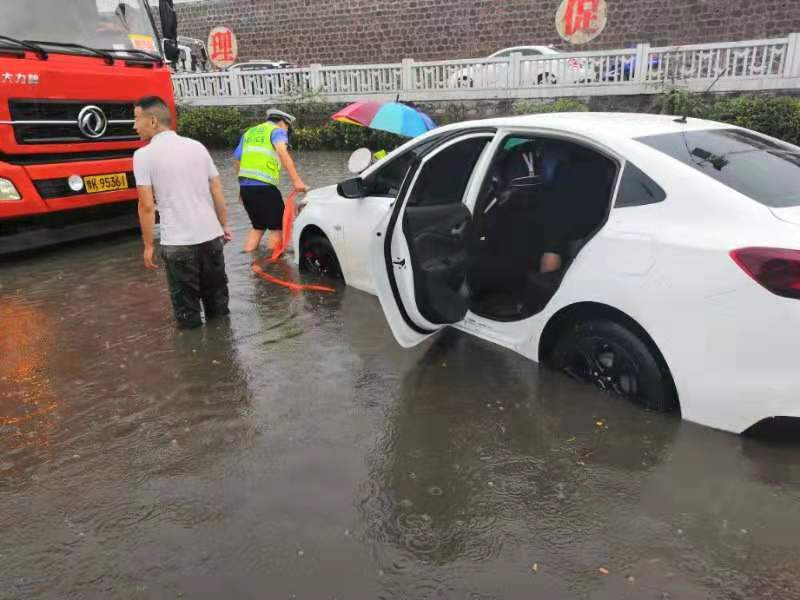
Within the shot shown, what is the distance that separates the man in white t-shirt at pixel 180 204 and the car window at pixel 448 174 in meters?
1.55

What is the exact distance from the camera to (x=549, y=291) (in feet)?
12.2

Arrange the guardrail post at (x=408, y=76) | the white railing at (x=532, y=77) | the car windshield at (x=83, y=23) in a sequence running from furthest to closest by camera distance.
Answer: the guardrail post at (x=408, y=76) → the white railing at (x=532, y=77) → the car windshield at (x=83, y=23)

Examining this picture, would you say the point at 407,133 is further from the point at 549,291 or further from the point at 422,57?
the point at 422,57

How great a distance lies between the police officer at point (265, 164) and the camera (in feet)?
21.0

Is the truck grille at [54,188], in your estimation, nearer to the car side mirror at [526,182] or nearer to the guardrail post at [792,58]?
the car side mirror at [526,182]

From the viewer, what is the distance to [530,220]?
4.29 metres

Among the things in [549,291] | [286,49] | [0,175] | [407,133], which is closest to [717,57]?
[407,133]

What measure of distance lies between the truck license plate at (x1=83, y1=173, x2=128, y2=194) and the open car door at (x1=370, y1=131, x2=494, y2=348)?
14.0ft

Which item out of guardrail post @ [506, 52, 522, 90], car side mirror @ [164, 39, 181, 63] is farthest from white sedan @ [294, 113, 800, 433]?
guardrail post @ [506, 52, 522, 90]

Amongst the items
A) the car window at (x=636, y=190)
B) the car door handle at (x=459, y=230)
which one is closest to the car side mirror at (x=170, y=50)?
the car door handle at (x=459, y=230)

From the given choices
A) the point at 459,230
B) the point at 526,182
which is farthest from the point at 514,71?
the point at 459,230

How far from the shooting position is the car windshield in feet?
20.3

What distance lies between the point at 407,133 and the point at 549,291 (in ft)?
9.44

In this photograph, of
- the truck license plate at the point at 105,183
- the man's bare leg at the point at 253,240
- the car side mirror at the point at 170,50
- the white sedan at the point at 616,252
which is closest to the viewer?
the white sedan at the point at 616,252
